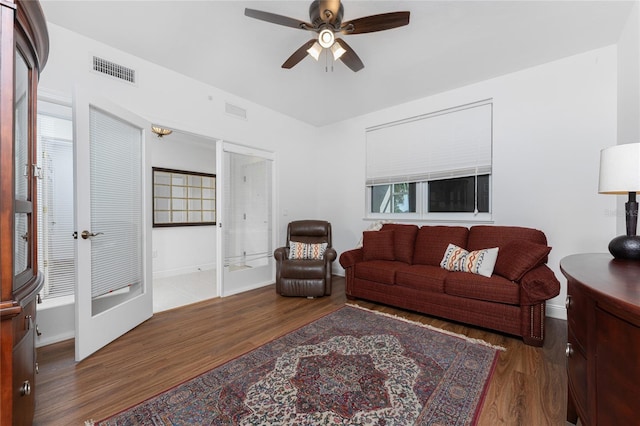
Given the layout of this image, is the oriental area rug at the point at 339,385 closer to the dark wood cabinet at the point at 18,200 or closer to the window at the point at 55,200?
the dark wood cabinet at the point at 18,200

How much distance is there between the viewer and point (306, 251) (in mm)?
3824

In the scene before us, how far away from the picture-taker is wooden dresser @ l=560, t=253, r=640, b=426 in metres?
0.82

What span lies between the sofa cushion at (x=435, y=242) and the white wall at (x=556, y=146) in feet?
1.79

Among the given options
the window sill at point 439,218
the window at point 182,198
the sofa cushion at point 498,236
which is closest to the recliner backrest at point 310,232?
the window sill at point 439,218

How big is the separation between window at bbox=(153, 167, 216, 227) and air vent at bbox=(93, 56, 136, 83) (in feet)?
7.04

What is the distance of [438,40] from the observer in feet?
8.26

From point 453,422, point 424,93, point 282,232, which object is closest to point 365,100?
point 424,93

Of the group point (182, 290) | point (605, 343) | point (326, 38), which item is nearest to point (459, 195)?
point (326, 38)

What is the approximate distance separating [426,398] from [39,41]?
281 cm

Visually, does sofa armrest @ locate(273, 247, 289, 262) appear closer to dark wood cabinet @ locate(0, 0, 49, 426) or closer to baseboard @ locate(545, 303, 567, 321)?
dark wood cabinet @ locate(0, 0, 49, 426)

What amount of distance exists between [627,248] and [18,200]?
2894 mm

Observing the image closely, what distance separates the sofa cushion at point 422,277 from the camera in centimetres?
277

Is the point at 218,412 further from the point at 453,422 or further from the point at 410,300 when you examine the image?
the point at 410,300

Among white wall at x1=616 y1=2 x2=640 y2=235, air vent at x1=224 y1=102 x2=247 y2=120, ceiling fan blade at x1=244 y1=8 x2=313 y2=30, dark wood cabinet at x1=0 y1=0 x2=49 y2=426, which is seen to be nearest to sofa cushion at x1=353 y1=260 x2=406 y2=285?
white wall at x1=616 y1=2 x2=640 y2=235
